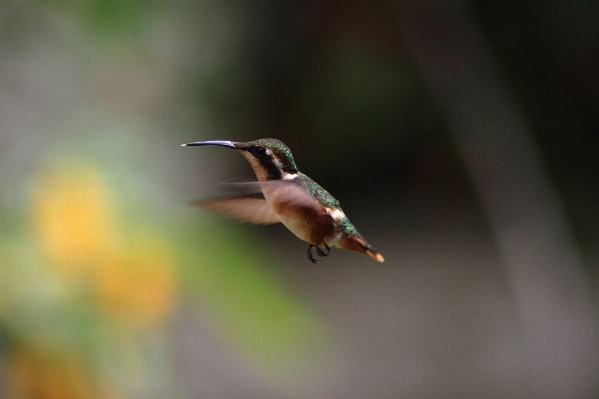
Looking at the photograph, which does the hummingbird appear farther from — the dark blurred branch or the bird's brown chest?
the dark blurred branch

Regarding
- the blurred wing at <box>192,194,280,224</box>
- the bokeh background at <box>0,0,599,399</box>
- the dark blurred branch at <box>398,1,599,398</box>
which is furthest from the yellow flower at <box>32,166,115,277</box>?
the dark blurred branch at <box>398,1,599,398</box>

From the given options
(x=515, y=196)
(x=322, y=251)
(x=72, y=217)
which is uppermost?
(x=322, y=251)

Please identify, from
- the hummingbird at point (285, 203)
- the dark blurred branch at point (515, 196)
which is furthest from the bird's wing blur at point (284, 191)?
the dark blurred branch at point (515, 196)

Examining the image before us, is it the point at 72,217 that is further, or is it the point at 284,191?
the point at 72,217

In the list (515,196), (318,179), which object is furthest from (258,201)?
(318,179)

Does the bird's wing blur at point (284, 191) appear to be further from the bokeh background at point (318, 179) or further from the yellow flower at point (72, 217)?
the yellow flower at point (72, 217)

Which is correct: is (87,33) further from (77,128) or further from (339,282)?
(339,282)

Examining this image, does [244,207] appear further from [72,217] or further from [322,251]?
[72,217]
